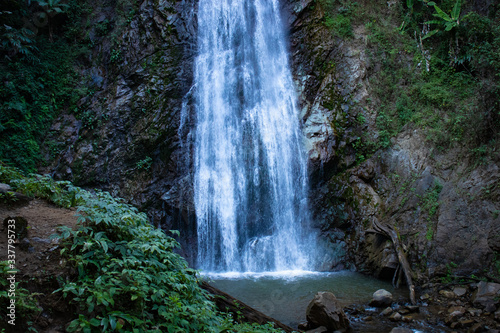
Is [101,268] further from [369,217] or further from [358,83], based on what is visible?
[358,83]

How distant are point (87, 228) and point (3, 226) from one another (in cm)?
103

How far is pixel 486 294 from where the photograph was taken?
244 inches

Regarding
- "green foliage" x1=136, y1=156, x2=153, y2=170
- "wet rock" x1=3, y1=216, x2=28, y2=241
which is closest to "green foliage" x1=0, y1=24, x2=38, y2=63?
"green foliage" x1=136, y1=156, x2=153, y2=170

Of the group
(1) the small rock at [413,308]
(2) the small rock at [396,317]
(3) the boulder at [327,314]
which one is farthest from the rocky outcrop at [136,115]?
(1) the small rock at [413,308]

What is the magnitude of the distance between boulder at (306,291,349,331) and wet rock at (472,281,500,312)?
2.82 meters

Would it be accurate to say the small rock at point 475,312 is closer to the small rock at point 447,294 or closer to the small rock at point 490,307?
the small rock at point 490,307

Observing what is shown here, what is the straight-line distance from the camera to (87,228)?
3357mm

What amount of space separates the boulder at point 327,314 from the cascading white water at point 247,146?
15.7 feet

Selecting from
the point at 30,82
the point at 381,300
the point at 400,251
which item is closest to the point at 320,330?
the point at 381,300

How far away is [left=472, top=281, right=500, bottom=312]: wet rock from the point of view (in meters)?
6.02

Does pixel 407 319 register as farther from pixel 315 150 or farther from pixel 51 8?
pixel 51 8

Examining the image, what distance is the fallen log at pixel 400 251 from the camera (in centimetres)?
716

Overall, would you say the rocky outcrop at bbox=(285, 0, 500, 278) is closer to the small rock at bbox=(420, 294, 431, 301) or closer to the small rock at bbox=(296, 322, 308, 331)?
the small rock at bbox=(420, 294, 431, 301)

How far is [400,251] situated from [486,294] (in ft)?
7.12
